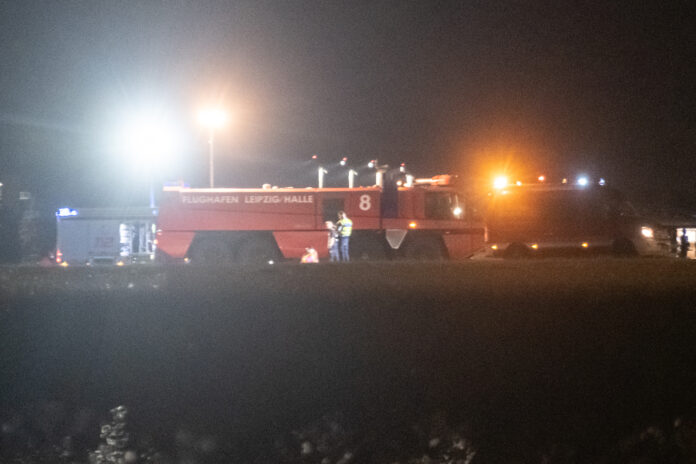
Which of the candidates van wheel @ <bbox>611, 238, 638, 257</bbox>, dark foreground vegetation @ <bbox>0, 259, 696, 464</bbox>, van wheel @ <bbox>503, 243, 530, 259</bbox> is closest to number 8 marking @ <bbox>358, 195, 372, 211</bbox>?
van wheel @ <bbox>503, 243, 530, 259</bbox>

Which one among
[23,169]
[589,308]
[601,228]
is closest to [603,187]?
[601,228]

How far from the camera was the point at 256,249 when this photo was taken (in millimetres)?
17344

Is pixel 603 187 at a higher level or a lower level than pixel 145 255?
higher

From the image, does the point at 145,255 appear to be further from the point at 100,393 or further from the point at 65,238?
the point at 100,393

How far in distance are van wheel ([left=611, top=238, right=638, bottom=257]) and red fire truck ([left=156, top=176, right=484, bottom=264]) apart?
5642mm

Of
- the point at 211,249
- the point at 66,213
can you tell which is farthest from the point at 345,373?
the point at 66,213

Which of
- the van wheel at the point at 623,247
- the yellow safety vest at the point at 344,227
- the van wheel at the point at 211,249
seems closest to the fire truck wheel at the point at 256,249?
the van wheel at the point at 211,249

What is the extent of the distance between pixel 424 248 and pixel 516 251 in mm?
5063

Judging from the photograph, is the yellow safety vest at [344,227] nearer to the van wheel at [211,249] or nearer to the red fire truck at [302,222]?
the red fire truck at [302,222]

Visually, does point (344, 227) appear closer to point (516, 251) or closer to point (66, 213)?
point (516, 251)

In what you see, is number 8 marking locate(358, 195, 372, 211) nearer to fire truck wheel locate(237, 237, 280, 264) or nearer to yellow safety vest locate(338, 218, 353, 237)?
yellow safety vest locate(338, 218, 353, 237)

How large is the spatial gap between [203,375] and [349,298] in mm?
1166

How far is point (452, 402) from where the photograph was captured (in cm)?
→ 532

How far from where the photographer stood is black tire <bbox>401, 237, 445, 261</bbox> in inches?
670
